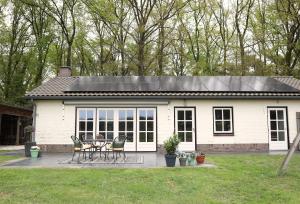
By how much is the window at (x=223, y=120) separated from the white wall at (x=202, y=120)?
20cm

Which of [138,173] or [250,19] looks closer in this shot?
[138,173]

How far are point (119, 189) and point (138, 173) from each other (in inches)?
67.9

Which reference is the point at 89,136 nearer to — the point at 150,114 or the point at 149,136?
the point at 149,136

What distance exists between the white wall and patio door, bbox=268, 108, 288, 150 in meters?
0.25

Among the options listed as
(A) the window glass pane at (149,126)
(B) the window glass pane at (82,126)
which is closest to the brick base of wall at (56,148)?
(B) the window glass pane at (82,126)

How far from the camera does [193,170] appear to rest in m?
8.80

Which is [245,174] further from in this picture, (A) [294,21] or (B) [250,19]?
(B) [250,19]

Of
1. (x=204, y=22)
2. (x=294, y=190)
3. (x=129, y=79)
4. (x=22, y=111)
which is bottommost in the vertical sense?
(x=294, y=190)

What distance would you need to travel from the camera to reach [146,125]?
1463 centimetres

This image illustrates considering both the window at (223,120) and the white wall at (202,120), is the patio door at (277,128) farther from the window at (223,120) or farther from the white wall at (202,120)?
the window at (223,120)

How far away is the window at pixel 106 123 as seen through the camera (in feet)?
47.6

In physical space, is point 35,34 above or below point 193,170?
above

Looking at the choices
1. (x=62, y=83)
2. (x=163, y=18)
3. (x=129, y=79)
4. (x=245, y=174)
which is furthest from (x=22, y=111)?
(x=245, y=174)

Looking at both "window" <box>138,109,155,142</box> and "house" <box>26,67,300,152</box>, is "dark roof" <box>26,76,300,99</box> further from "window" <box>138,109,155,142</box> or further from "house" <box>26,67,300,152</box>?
"window" <box>138,109,155,142</box>
